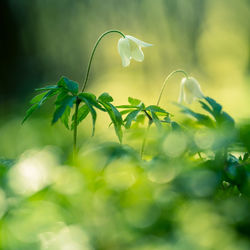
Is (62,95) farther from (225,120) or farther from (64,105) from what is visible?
(225,120)

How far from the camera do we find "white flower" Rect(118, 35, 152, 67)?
120 centimetres

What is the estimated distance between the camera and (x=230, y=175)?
558 millimetres

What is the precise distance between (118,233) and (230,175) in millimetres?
292

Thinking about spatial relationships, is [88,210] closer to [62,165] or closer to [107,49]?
[62,165]

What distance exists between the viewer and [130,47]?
48.6 inches

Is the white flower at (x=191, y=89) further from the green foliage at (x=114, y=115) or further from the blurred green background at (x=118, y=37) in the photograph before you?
the blurred green background at (x=118, y=37)

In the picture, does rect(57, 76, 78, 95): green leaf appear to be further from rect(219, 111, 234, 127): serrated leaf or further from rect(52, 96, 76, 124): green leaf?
rect(219, 111, 234, 127): serrated leaf

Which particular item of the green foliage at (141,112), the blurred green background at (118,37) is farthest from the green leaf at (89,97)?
the blurred green background at (118,37)

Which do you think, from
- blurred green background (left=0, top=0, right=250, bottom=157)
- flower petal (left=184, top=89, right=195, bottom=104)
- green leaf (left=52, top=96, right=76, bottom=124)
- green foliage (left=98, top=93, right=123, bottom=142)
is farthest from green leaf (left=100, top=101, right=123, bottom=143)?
blurred green background (left=0, top=0, right=250, bottom=157)

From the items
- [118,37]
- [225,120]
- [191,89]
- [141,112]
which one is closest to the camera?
[225,120]

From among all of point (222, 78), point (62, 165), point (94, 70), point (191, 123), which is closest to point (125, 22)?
point (94, 70)

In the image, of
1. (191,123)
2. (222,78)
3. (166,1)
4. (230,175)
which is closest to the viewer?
(230,175)

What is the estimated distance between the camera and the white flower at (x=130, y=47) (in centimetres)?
120

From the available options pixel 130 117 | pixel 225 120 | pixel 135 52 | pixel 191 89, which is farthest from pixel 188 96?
pixel 225 120
